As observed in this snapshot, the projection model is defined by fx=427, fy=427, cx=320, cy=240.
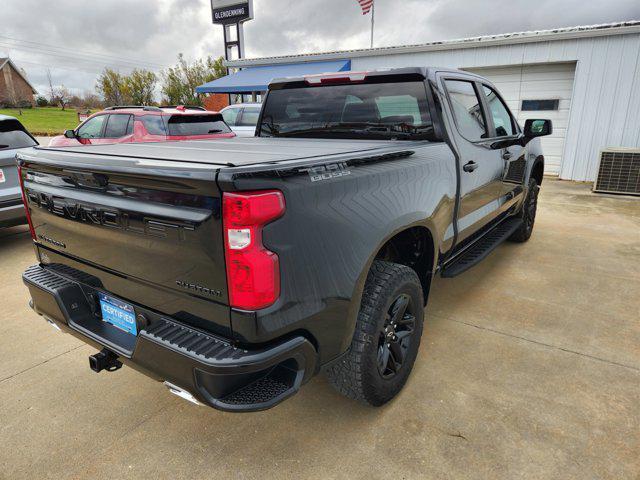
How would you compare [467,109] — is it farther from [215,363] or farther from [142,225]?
[215,363]

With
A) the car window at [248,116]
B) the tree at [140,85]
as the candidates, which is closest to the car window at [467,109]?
the car window at [248,116]

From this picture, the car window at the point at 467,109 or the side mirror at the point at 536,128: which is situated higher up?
the car window at the point at 467,109

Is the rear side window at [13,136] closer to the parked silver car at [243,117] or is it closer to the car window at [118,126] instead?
the car window at [118,126]

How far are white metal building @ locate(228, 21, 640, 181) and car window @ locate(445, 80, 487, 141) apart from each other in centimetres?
814

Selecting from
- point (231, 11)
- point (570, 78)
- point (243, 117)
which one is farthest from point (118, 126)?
point (231, 11)

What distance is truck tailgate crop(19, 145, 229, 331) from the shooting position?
1551mm

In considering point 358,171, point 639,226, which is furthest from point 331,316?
point 639,226

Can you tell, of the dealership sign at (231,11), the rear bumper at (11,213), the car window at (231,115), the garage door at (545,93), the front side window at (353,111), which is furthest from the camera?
the dealership sign at (231,11)

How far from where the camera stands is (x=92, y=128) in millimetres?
8305

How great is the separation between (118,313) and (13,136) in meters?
4.40

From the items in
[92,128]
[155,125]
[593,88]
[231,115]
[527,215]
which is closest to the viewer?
[527,215]

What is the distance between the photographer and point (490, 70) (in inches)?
433

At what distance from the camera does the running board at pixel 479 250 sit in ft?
10.3

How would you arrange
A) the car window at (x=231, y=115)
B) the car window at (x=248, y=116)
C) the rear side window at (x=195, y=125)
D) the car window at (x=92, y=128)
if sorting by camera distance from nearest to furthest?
the rear side window at (x=195, y=125), the car window at (x=92, y=128), the car window at (x=248, y=116), the car window at (x=231, y=115)
